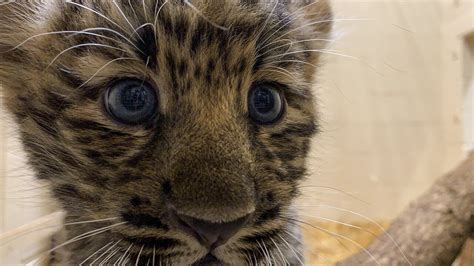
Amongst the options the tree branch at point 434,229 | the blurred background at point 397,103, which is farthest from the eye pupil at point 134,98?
the blurred background at point 397,103

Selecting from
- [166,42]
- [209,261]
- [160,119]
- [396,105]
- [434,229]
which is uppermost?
[166,42]

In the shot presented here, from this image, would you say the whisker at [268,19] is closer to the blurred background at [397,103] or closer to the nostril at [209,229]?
the nostril at [209,229]

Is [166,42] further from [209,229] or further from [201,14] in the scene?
[209,229]

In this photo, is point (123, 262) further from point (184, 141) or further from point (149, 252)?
point (184, 141)

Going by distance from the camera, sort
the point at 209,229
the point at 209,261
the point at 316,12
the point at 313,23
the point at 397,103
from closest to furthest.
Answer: the point at 209,229, the point at 209,261, the point at 313,23, the point at 316,12, the point at 397,103

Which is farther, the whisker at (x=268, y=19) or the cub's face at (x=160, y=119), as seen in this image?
the whisker at (x=268, y=19)

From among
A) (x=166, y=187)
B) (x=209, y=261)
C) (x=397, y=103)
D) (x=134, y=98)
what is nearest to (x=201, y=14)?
(x=134, y=98)

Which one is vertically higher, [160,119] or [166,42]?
[166,42]
